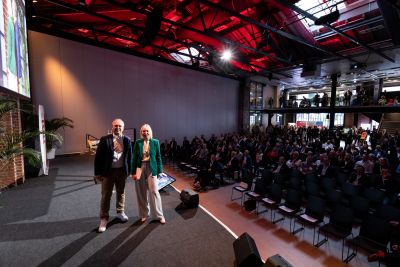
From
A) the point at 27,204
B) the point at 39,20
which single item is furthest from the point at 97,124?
the point at 27,204

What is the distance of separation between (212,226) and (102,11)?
8.24m

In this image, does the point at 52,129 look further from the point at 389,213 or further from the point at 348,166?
the point at 348,166

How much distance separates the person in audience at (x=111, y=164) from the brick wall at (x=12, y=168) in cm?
358

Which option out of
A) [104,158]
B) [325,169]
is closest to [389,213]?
[325,169]

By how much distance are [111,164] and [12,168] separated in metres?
4.04

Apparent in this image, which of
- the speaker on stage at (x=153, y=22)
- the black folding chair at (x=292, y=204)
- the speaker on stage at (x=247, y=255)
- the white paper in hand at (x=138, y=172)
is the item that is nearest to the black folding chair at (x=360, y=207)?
the black folding chair at (x=292, y=204)

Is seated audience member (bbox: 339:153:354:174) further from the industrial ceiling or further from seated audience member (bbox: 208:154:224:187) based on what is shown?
the industrial ceiling

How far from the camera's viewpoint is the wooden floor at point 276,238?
12.0ft

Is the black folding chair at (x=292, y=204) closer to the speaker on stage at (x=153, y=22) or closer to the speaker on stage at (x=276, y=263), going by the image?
the speaker on stage at (x=276, y=263)

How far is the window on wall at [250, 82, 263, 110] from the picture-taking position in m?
19.5

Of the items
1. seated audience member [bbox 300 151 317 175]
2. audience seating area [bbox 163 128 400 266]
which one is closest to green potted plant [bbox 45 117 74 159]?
audience seating area [bbox 163 128 400 266]

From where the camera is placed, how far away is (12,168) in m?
5.41

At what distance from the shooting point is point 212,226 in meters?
3.77

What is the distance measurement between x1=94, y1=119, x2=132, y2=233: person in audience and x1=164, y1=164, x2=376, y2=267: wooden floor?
2519 millimetres
